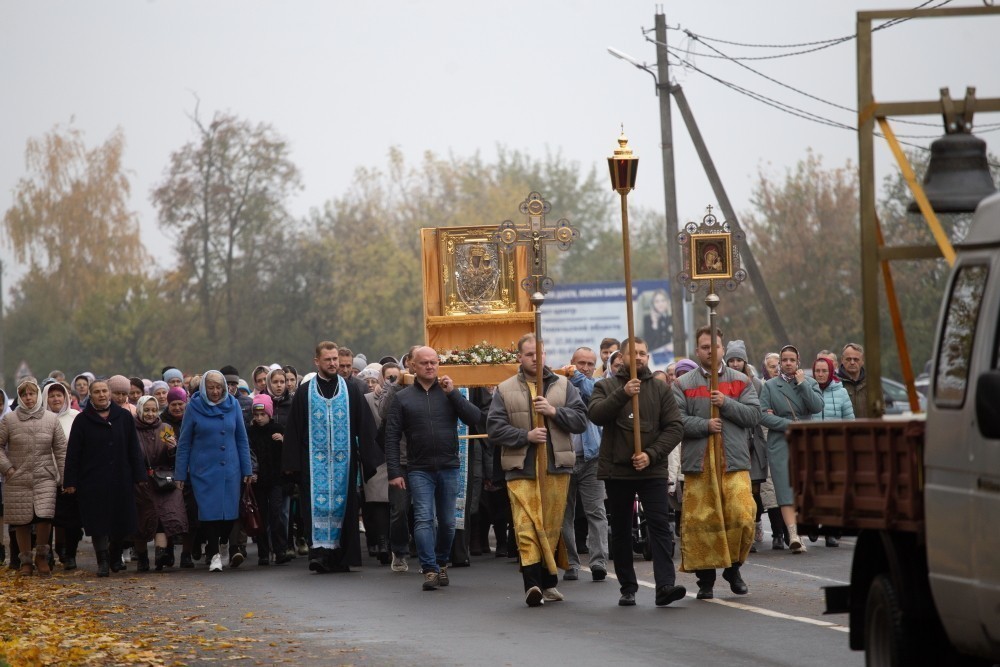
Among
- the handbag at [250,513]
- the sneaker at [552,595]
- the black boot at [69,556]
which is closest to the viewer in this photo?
the sneaker at [552,595]

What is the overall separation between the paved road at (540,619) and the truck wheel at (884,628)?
171 cm

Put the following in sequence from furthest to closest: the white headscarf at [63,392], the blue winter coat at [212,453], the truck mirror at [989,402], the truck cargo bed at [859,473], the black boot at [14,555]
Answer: the white headscarf at [63,392] < the black boot at [14,555] < the blue winter coat at [212,453] < the truck cargo bed at [859,473] < the truck mirror at [989,402]

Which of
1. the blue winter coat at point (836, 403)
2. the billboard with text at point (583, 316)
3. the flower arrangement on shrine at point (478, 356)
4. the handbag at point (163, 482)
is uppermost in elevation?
the billboard with text at point (583, 316)

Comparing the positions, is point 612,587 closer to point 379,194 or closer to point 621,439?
point 621,439

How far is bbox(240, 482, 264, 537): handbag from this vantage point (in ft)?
61.8

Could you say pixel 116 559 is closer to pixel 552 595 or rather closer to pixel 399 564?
pixel 399 564

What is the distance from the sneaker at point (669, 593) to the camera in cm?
1330

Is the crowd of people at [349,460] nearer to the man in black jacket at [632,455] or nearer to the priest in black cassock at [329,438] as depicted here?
the priest in black cassock at [329,438]

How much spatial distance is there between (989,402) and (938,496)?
0.90 meters

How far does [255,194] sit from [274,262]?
15.5ft

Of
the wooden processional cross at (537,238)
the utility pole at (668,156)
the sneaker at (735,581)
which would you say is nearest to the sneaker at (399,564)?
the wooden processional cross at (537,238)

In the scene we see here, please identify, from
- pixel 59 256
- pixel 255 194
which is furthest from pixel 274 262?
pixel 59 256

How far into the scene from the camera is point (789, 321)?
6038 centimetres

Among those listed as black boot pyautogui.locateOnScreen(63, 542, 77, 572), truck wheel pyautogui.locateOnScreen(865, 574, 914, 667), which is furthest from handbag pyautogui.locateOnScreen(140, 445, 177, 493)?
truck wheel pyautogui.locateOnScreen(865, 574, 914, 667)
